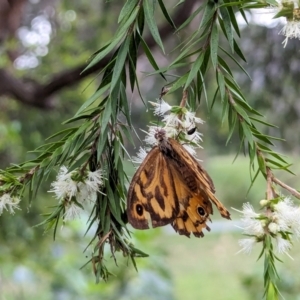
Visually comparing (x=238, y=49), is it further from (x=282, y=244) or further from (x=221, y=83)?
(x=282, y=244)

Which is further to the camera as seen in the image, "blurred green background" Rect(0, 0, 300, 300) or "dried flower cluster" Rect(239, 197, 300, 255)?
"blurred green background" Rect(0, 0, 300, 300)

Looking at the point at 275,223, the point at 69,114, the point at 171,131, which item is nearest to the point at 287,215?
the point at 275,223

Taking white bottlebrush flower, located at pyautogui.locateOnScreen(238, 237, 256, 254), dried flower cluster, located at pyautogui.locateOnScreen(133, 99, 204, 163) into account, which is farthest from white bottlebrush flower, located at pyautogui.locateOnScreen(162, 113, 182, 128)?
white bottlebrush flower, located at pyautogui.locateOnScreen(238, 237, 256, 254)

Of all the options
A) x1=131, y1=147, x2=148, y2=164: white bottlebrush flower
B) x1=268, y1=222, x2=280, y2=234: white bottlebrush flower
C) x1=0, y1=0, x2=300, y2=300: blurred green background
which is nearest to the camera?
x1=268, y1=222, x2=280, y2=234: white bottlebrush flower

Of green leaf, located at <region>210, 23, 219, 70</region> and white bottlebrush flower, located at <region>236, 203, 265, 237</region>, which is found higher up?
green leaf, located at <region>210, 23, 219, 70</region>

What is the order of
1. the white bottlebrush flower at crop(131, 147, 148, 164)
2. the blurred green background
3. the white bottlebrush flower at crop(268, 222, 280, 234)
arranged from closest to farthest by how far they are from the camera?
the white bottlebrush flower at crop(268, 222, 280, 234) → the white bottlebrush flower at crop(131, 147, 148, 164) → the blurred green background

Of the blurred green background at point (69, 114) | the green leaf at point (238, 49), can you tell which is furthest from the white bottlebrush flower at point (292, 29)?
the blurred green background at point (69, 114)

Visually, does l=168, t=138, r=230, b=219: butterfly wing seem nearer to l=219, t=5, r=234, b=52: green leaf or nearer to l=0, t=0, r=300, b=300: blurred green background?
l=219, t=5, r=234, b=52: green leaf

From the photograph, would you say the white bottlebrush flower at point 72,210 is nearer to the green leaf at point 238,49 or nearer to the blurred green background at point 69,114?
the green leaf at point 238,49
